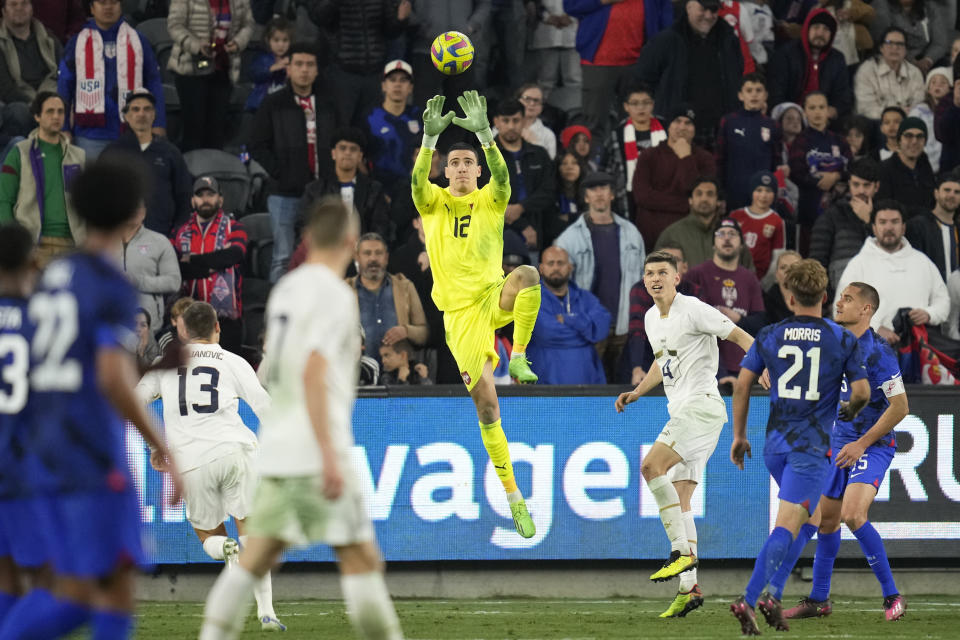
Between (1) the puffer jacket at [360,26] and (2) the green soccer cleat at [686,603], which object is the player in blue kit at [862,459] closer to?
(2) the green soccer cleat at [686,603]

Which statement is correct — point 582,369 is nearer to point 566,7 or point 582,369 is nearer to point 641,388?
point 641,388

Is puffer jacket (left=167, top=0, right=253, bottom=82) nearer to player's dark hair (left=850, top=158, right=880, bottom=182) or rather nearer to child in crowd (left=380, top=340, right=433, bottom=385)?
child in crowd (left=380, top=340, right=433, bottom=385)

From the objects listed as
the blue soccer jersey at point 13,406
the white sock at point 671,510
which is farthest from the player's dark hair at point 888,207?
the blue soccer jersey at point 13,406

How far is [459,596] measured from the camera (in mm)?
12742

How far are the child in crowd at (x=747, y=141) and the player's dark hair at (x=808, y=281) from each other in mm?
6575

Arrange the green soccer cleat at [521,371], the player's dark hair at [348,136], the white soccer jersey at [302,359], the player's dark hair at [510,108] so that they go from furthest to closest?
the player's dark hair at [510,108] < the player's dark hair at [348,136] < the green soccer cleat at [521,371] < the white soccer jersey at [302,359]

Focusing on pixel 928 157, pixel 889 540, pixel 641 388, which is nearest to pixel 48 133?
pixel 641 388

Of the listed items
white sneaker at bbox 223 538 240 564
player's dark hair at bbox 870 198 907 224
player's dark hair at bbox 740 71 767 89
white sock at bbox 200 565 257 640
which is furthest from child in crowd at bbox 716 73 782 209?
white sock at bbox 200 565 257 640

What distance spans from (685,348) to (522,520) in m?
1.82

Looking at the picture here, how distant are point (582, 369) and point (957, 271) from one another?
162 inches

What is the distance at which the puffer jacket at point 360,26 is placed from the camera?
1584 cm

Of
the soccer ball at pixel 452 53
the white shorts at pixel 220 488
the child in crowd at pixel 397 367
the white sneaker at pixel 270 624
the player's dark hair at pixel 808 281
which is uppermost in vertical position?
the soccer ball at pixel 452 53

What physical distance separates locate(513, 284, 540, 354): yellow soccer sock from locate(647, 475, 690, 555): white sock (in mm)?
1442

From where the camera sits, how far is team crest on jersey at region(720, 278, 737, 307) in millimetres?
13789
